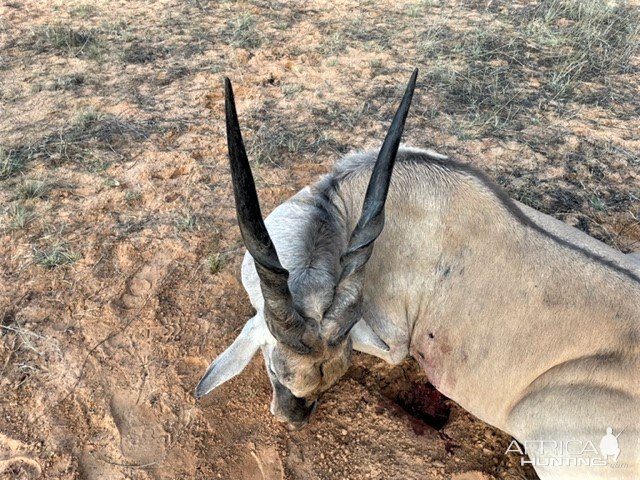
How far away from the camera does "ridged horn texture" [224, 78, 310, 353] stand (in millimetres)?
2482

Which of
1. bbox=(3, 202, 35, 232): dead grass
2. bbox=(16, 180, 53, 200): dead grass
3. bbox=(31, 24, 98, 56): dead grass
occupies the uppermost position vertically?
bbox=(31, 24, 98, 56): dead grass

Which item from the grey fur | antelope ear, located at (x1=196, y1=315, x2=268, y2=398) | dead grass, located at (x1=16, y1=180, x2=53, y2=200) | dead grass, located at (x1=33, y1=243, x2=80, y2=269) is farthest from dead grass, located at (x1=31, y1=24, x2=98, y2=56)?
antelope ear, located at (x1=196, y1=315, x2=268, y2=398)

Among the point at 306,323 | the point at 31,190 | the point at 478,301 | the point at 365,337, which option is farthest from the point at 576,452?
the point at 31,190

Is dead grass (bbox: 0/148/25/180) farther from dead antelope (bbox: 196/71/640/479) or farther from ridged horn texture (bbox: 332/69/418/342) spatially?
ridged horn texture (bbox: 332/69/418/342)

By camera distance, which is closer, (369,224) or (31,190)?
(369,224)

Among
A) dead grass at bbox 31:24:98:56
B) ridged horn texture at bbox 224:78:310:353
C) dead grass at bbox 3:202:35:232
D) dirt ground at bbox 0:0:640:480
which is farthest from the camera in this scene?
dead grass at bbox 31:24:98:56

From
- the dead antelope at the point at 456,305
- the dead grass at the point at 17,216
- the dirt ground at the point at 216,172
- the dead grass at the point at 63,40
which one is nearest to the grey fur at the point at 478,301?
the dead antelope at the point at 456,305

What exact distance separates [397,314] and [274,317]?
1384 millimetres

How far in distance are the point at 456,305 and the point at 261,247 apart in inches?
69.1

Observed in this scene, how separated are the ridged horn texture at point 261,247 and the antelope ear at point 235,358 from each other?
1.39ft

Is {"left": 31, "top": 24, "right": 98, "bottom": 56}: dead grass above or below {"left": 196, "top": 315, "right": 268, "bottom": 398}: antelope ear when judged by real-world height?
above

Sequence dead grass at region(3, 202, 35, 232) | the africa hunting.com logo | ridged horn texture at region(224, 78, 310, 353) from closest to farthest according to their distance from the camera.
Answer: ridged horn texture at region(224, 78, 310, 353) < the africa hunting.com logo < dead grass at region(3, 202, 35, 232)

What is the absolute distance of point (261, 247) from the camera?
2883mm

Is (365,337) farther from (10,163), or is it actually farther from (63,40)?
(63,40)
